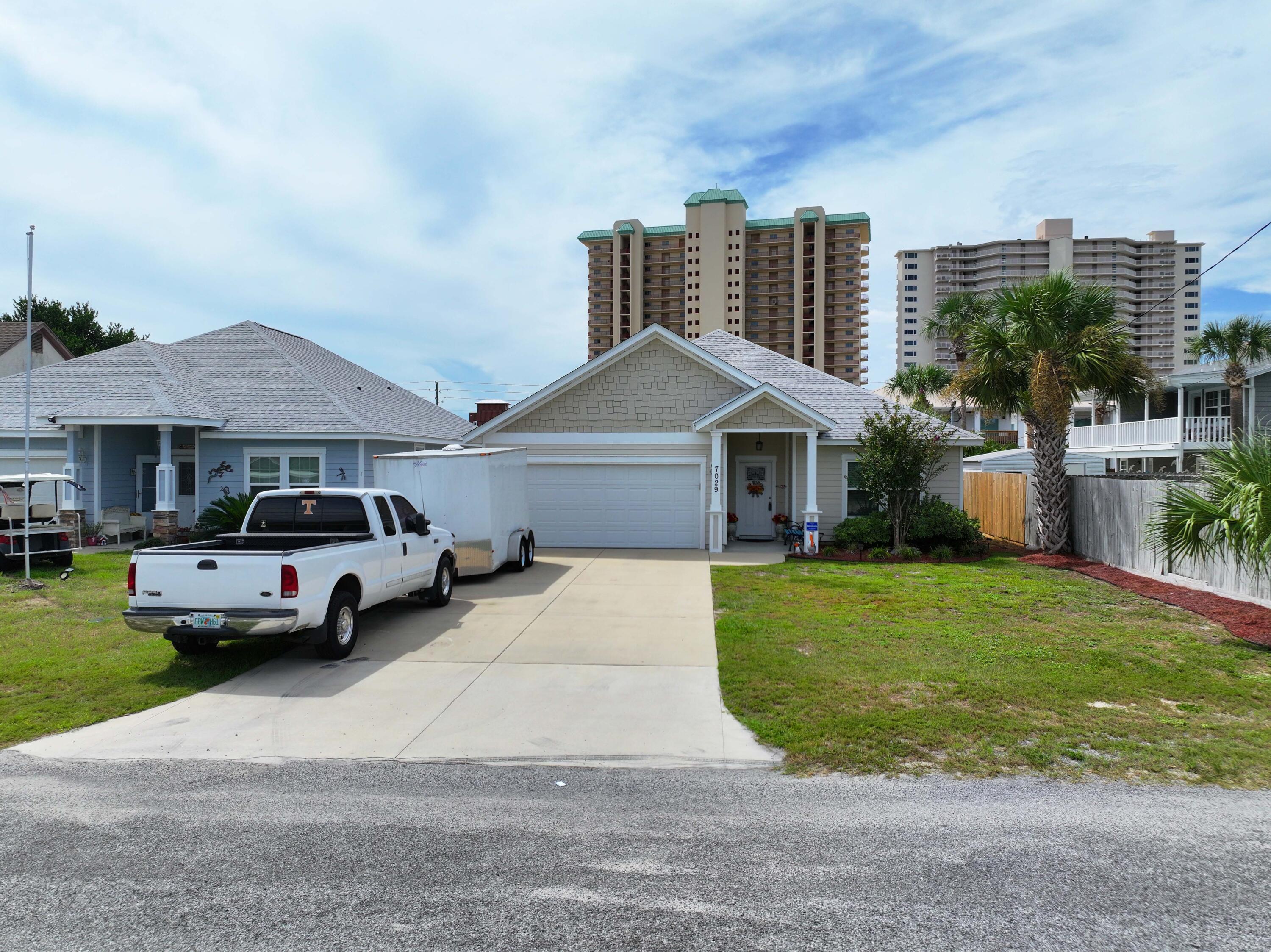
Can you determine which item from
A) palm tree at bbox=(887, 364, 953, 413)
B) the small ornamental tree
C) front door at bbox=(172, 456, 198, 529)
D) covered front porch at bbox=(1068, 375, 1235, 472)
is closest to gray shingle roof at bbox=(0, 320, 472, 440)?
front door at bbox=(172, 456, 198, 529)

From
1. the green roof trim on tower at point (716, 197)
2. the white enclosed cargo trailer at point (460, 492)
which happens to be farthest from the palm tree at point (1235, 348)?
the green roof trim on tower at point (716, 197)

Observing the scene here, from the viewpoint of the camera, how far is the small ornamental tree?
58.9ft

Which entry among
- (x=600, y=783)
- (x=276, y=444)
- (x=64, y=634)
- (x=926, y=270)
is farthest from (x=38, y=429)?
(x=926, y=270)

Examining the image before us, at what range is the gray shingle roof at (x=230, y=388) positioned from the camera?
68.0ft

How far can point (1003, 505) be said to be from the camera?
22.0 m

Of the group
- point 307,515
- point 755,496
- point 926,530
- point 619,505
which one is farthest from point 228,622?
point 755,496

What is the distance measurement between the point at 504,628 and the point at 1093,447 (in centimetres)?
3223

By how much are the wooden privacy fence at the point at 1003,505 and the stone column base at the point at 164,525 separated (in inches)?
815

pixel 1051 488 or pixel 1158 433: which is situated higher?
pixel 1158 433

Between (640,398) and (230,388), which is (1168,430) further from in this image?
(230,388)

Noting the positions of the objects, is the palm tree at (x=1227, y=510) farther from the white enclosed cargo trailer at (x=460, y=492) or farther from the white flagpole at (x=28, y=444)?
the white flagpole at (x=28, y=444)

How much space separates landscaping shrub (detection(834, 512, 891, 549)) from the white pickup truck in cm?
1131

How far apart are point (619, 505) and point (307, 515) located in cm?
1043

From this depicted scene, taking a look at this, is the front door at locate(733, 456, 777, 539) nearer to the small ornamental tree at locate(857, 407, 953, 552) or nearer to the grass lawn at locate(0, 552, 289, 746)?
the small ornamental tree at locate(857, 407, 953, 552)
